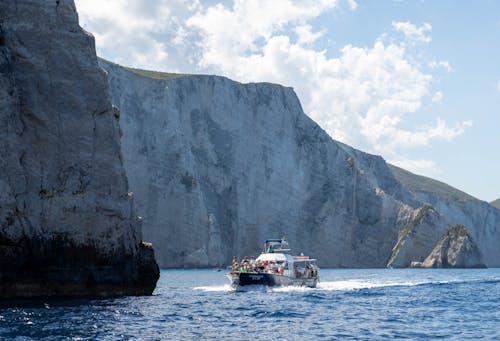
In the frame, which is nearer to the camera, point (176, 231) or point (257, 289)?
point (257, 289)

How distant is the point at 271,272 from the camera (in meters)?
58.1

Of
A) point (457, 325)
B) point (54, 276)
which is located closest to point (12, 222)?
point (54, 276)

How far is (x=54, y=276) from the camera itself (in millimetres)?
37656

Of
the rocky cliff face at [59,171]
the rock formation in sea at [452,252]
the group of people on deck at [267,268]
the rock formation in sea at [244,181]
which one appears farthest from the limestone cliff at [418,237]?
the rocky cliff face at [59,171]

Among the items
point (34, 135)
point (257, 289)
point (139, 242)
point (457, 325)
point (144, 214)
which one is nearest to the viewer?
point (457, 325)

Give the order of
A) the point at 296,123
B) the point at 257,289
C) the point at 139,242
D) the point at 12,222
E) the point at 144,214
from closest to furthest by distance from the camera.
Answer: the point at 12,222 < the point at 139,242 < the point at 257,289 < the point at 144,214 < the point at 296,123

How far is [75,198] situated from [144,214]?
74.0 meters

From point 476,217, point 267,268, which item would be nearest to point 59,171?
point 267,268

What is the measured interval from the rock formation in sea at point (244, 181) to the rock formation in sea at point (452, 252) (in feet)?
8.21

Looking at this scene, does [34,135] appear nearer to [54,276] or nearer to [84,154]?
[84,154]

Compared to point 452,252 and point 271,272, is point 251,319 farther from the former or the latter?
point 452,252

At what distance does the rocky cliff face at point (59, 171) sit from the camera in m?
36.7

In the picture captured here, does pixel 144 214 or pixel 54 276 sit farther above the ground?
pixel 144 214

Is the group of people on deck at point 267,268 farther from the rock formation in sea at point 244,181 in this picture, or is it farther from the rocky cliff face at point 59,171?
the rock formation in sea at point 244,181
